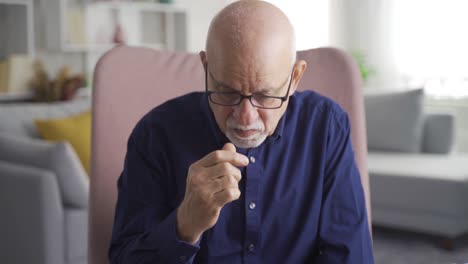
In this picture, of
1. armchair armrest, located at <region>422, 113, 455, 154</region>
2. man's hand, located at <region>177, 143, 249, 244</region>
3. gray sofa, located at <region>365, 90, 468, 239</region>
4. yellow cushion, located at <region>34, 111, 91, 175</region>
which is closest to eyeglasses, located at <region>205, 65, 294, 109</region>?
man's hand, located at <region>177, 143, 249, 244</region>

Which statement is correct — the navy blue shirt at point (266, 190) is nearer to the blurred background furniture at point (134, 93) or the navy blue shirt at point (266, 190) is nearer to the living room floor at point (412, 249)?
the blurred background furniture at point (134, 93)

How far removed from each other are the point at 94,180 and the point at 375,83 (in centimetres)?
483

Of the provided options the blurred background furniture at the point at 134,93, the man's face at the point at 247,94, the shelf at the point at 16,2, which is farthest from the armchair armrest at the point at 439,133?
the man's face at the point at 247,94

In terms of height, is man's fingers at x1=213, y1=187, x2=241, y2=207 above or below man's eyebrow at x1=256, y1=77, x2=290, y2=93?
below

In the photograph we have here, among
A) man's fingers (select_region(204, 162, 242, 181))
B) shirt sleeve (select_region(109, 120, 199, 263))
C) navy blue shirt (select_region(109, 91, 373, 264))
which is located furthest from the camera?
navy blue shirt (select_region(109, 91, 373, 264))

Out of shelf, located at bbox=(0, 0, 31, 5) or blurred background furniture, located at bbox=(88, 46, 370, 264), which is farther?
shelf, located at bbox=(0, 0, 31, 5)

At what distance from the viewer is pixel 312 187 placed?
1.22 meters

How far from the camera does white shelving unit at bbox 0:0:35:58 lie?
4504 mm

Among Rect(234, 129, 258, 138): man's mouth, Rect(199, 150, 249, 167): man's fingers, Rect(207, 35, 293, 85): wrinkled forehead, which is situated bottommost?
Rect(199, 150, 249, 167): man's fingers

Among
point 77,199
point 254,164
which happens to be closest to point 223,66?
point 254,164

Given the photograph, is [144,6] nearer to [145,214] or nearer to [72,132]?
[72,132]

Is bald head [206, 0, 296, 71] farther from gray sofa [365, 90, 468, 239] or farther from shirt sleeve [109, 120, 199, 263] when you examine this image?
gray sofa [365, 90, 468, 239]

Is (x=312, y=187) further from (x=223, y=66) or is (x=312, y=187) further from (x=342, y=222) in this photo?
(x=223, y=66)

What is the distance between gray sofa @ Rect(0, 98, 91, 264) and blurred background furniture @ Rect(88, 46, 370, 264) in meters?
1.31
